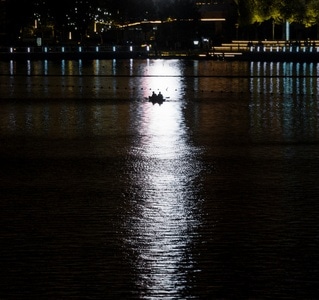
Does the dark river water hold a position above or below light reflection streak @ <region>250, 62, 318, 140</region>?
below

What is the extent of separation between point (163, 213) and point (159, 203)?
0.57m

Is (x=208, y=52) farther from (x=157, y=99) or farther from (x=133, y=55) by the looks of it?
(x=157, y=99)

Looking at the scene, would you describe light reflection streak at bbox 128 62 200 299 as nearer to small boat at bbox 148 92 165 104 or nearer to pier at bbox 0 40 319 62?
small boat at bbox 148 92 165 104

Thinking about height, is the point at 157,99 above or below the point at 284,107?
above

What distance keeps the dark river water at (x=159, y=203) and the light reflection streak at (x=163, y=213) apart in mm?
17

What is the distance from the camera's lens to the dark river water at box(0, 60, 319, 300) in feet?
24.7

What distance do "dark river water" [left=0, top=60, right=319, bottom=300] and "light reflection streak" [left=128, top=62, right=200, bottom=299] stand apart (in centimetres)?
2

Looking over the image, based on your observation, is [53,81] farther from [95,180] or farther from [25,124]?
[95,180]

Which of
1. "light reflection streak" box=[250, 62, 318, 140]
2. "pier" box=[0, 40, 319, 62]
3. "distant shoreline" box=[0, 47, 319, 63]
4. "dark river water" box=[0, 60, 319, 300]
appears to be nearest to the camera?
"dark river water" box=[0, 60, 319, 300]

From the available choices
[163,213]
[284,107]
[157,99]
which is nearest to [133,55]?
[157,99]

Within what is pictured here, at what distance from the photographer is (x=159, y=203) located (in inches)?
423

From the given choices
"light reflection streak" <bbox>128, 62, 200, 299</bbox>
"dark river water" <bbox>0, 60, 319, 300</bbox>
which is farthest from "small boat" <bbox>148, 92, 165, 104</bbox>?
"light reflection streak" <bbox>128, 62, 200, 299</bbox>

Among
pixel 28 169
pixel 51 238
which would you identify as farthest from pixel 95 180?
pixel 51 238

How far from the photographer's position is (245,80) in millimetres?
36375
